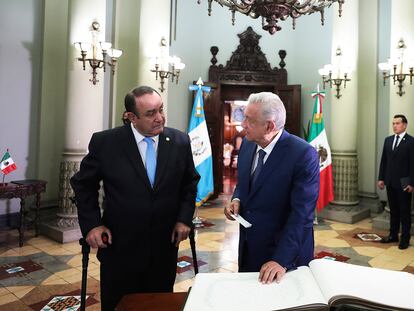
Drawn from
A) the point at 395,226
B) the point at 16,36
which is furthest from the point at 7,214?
the point at 395,226

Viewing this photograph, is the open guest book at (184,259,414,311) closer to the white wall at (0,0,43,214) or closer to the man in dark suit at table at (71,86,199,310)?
the man in dark suit at table at (71,86,199,310)

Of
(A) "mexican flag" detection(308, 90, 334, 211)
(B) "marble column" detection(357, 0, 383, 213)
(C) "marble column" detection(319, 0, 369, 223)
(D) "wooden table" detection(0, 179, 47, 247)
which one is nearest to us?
(D) "wooden table" detection(0, 179, 47, 247)

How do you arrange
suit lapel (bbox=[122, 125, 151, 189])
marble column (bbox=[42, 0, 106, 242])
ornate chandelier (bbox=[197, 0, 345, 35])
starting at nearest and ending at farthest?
1. suit lapel (bbox=[122, 125, 151, 189])
2. ornate chandelier (bbox=[197, 0, 345, 35])
3. marble column (bbox=[42, 0, 106, 242])

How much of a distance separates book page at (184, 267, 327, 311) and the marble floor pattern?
2.25 metres

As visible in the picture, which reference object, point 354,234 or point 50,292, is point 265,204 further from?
point 354,234

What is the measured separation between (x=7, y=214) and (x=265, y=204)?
510 centimetres

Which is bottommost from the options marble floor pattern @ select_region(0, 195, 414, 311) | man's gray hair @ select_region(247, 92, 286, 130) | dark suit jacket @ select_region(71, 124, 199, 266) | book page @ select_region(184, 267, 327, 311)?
marble floor pattern @ select_region(0, 195, 414, 311)

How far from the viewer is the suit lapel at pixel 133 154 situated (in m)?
1.89

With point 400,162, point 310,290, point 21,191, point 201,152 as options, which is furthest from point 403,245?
point 21,191

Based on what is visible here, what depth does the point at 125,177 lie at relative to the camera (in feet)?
6.19

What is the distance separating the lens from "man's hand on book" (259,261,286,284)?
50.7 inches

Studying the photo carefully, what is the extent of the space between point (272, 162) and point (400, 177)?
4185 mm

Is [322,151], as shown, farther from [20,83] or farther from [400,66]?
[20,83]

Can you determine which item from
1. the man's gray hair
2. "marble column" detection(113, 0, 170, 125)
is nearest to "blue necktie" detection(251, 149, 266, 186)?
the man's gray hair
